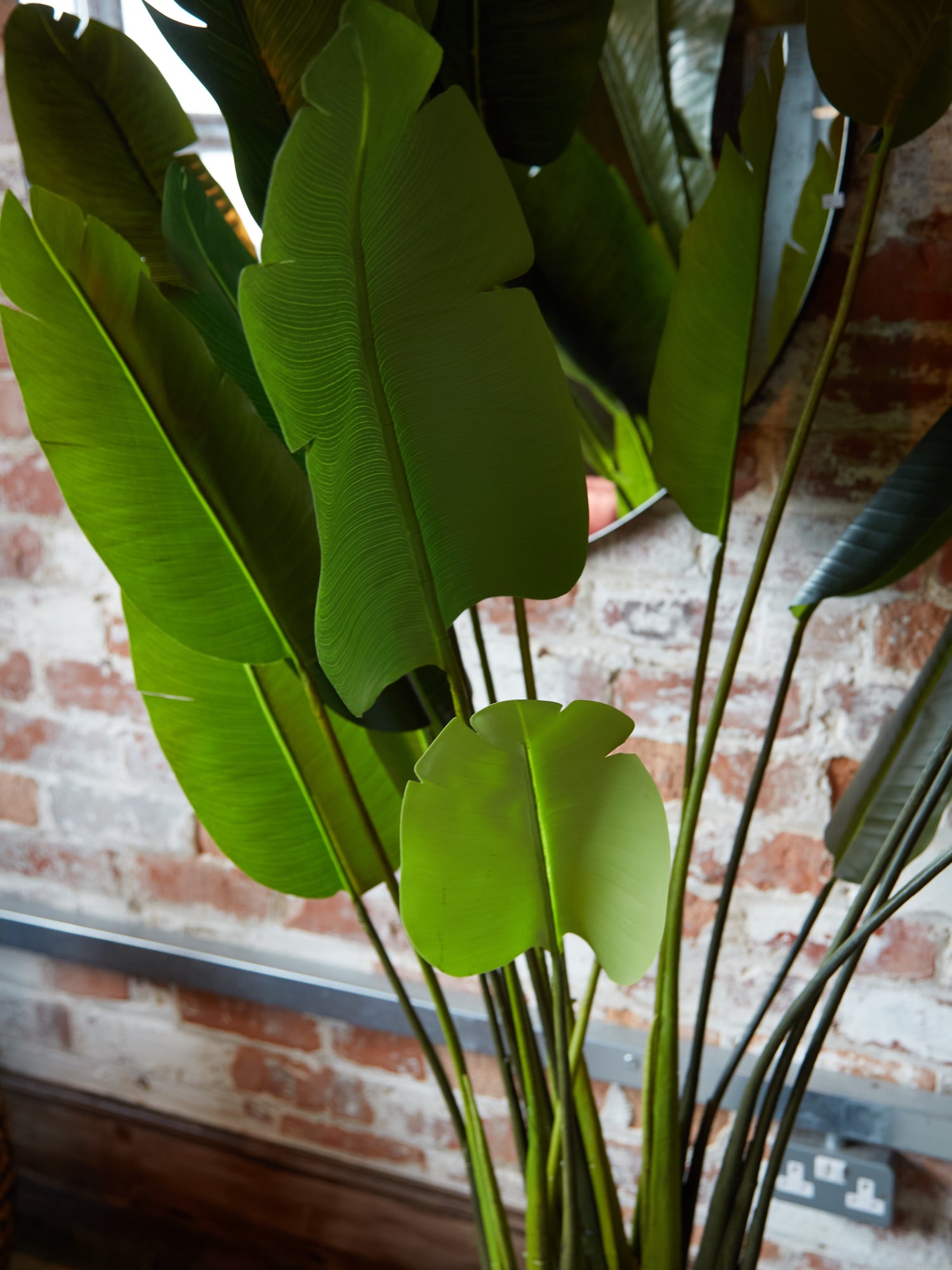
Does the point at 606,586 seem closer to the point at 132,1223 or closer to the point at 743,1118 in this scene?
the point at 743,1118

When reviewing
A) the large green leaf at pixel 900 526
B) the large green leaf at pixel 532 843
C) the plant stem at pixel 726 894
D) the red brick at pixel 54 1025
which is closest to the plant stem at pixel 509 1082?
the plant stem at pixel 726 894

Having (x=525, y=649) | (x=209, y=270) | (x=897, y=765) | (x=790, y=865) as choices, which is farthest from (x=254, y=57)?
(x=790, y=865)

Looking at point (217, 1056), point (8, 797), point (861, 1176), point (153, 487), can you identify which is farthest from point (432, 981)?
point (8, 797)

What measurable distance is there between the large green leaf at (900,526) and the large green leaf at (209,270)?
1.23ft

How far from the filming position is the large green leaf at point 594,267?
0.66 m

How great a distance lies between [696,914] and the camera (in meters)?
1.00

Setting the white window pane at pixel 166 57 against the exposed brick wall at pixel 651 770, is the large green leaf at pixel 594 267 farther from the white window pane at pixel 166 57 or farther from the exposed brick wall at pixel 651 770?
the white window pane at pixel 166 57

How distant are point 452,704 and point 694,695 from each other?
7.3 inches

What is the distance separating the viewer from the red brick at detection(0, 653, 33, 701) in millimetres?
1294

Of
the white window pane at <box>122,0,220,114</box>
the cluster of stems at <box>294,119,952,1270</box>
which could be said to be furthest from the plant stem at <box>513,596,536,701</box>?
the white window pane at <box>122,0,220,114</box>

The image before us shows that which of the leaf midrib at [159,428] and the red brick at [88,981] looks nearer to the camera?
the leaf midrib at [159,428]

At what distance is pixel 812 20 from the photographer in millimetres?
498

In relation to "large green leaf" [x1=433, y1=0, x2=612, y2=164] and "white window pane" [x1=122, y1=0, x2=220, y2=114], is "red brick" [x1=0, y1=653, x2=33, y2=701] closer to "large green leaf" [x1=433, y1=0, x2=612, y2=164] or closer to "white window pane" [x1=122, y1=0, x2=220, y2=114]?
"white window pane" [x1=122, y1=0, x2=220, y2=114]

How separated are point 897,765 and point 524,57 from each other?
0.51 m
